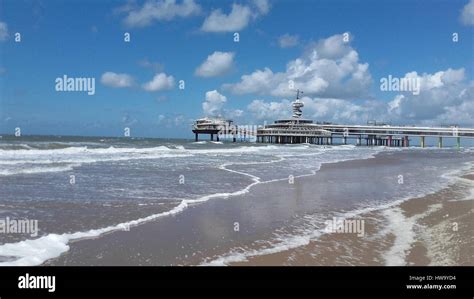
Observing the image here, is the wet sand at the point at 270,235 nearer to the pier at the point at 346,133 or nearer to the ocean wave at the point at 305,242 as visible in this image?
the ocean wave at the point at 305,242

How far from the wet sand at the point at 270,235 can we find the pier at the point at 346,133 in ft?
302

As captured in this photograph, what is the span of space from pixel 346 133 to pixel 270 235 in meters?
102

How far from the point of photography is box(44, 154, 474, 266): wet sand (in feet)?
19.9

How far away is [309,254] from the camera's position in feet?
21.2

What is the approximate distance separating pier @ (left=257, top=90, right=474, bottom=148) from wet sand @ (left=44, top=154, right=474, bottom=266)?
92128mm

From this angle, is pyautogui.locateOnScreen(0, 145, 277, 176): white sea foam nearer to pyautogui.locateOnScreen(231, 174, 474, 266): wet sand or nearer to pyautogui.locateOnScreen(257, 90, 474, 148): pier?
pyautogui.locateOnScreen(231, 174, 474, 266): wet sand

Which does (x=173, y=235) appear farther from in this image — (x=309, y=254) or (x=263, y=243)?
(x=309, y=254)

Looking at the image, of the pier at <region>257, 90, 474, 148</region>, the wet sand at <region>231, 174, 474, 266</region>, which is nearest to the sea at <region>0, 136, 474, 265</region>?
the wet sand at <region>231, 174, 474, 266</region>

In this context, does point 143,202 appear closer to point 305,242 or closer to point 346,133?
point 305,242

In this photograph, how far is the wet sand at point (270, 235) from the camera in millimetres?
6070

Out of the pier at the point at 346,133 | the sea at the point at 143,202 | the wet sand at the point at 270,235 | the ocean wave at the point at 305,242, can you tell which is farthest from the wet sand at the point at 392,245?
the pier at the point at 346,133

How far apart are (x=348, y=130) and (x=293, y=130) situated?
14.5m

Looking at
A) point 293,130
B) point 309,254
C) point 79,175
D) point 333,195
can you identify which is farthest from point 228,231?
point 293,130
